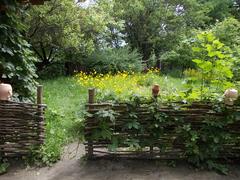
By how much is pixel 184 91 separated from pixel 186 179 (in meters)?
1.17

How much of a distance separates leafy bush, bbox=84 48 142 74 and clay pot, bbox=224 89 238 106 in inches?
326

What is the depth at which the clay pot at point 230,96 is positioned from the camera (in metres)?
4.32

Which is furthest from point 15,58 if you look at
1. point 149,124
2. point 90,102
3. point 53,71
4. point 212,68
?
point 53,71

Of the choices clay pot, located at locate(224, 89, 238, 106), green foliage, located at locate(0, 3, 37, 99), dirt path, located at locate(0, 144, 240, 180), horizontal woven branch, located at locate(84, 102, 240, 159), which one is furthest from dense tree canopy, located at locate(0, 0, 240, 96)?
dirt path, located at locate(0, 144, 240, 180)

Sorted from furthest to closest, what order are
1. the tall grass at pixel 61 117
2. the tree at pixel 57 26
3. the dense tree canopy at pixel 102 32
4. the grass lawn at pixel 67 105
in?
the tree at pixel 57 26
the dense tree canopy at pixel 102 32
the grass lawn at pixel 67 105
the tall grass at pixel 61 117

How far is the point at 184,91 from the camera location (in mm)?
4680

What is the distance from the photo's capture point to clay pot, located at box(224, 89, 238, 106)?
432cm

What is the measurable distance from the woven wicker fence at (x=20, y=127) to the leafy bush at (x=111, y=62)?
8.01m

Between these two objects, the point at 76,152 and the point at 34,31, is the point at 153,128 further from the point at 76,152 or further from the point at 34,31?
the point at 34,31

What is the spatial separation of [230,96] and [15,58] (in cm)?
322

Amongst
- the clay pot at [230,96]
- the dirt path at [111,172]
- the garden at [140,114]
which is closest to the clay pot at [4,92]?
the garden at [140,114]

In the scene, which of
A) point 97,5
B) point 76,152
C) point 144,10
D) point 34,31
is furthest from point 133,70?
point 76,152

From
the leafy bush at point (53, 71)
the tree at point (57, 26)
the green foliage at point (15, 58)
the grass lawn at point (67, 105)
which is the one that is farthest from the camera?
the leafy bush at point (53, 71)

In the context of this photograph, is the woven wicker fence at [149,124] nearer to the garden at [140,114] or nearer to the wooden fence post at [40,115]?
the garden at [140,114]
